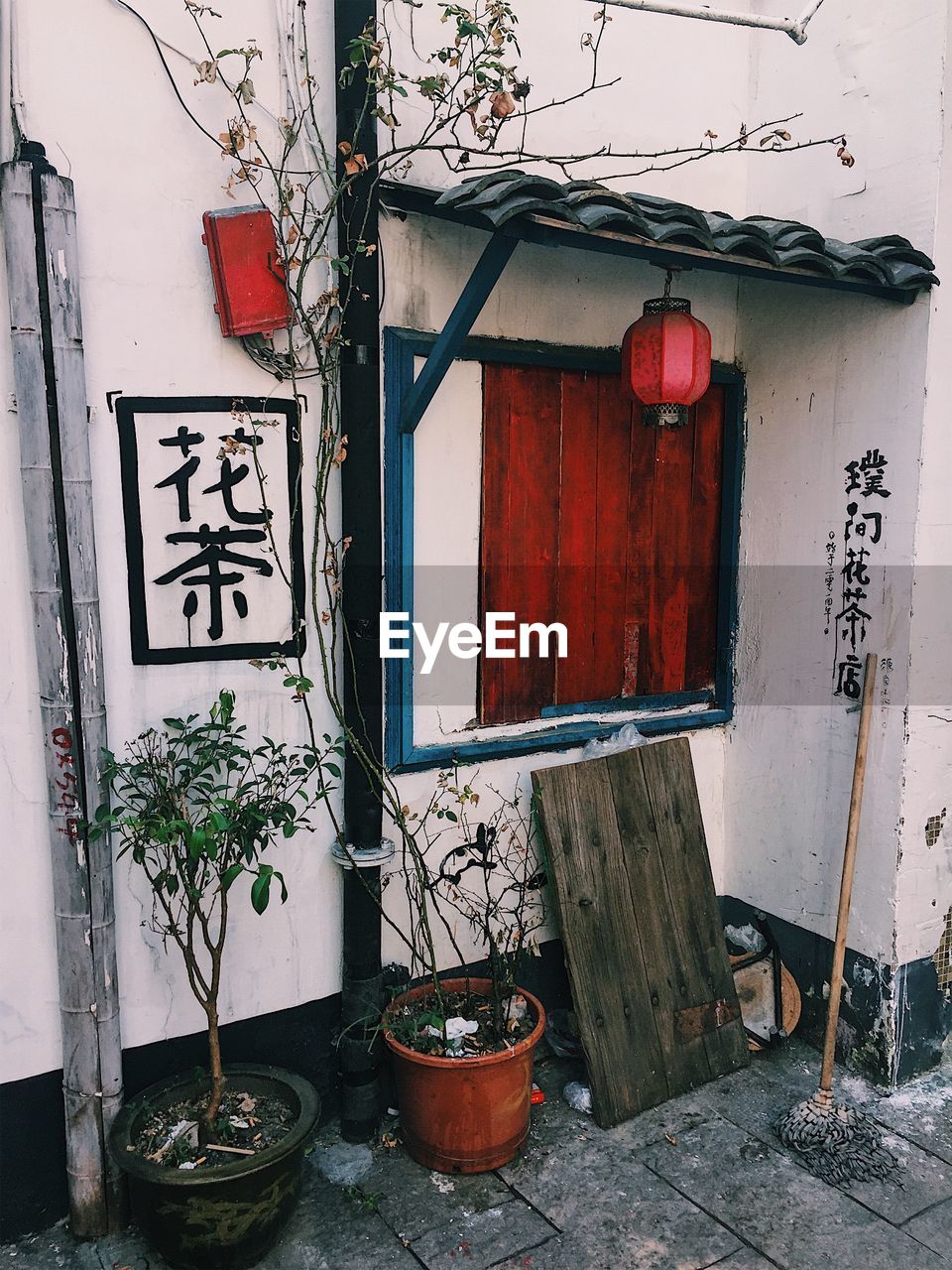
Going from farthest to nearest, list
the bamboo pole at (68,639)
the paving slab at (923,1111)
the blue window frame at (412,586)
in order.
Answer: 1. the paving slab at (923,1111)
2. the blue window frame at (412,586)
3. the bamboo pole at (68,639)

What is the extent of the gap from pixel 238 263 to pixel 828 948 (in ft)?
14.3

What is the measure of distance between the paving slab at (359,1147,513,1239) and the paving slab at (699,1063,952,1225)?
4.16ft

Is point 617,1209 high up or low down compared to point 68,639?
down

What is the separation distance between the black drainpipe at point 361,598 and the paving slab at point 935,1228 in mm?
2284

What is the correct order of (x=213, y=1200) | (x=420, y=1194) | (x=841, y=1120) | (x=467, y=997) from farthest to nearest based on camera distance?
(x=467, y=997) < (x=841, y=1120) < (x=420, y=1194) < (x=213, y=1200)

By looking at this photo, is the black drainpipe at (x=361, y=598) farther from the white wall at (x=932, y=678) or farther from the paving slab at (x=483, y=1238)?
the white wall at (x=932, y=678)

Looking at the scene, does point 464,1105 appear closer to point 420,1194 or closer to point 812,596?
point 420,1194

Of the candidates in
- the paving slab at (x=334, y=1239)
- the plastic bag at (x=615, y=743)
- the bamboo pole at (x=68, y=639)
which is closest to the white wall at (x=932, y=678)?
the plastic bag at (x=615, y=743)

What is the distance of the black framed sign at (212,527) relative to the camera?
362 cm

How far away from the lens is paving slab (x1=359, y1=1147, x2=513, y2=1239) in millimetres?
3729

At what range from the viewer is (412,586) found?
14.0ft

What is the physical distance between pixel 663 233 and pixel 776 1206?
3.94m

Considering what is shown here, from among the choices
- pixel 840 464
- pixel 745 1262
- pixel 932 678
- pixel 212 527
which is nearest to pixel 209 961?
pixel 212 527

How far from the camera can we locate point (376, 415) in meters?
3.95
